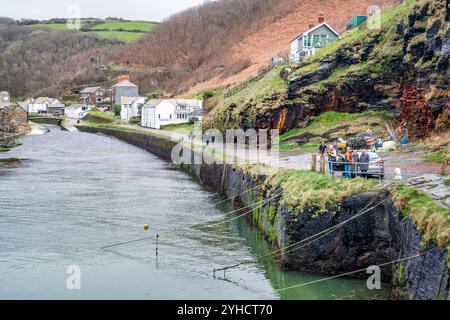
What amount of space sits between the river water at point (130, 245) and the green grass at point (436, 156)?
27.4ft

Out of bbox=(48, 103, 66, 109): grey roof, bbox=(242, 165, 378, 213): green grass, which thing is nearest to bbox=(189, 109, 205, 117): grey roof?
bbox=(242, 165, 378, 213): green grass

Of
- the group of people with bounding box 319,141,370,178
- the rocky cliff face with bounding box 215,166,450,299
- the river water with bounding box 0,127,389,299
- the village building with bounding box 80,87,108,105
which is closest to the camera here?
the rocky cliff face with bounding box 215,166,450,299

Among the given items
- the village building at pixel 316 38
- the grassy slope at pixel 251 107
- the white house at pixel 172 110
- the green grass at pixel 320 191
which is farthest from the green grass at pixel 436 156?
the white house at pixel 172 110

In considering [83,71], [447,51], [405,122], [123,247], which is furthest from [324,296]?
[83,71]

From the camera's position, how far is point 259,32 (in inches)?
5261

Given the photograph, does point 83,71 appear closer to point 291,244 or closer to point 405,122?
point 405,122

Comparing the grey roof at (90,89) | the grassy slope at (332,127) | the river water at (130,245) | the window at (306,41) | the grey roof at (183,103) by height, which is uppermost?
the grey roof at (90,89)

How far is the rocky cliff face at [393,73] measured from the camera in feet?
114

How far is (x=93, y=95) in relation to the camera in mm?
166625

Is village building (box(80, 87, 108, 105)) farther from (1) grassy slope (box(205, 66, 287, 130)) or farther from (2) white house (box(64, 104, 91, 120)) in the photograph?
(1) grassy slope (box(205, 66, 287, 130))

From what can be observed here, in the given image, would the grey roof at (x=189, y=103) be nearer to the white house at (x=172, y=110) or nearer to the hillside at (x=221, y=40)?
the white house at (x=172, y=110)

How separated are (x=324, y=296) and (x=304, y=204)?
3501 millimetres

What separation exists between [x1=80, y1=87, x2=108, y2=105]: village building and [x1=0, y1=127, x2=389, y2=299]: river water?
118240 mm

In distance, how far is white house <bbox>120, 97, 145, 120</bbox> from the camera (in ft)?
399
